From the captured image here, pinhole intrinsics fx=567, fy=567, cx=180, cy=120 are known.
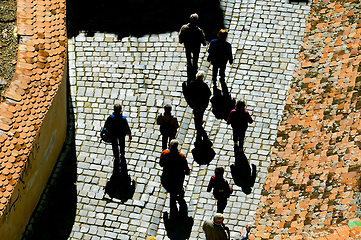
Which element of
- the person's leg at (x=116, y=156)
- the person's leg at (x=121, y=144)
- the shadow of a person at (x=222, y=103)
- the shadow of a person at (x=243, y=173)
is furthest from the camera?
the shadow of a person at (x=222, y=103)

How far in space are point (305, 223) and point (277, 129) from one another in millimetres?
3299

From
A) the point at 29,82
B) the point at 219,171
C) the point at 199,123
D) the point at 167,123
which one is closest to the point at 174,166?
the point at 219,171

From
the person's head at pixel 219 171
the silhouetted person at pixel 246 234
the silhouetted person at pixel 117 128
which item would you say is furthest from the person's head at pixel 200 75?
the silhouetted person at pixel 246 234

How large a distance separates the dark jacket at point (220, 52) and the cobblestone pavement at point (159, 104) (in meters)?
0.79

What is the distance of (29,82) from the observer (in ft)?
38.4

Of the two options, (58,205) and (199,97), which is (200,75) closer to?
(199,97)

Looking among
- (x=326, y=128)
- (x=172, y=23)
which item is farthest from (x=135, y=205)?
(x=172, y=23)

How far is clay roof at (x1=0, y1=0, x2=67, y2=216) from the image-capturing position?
1072 centimetres

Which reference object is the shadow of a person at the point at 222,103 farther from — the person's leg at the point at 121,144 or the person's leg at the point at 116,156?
the person's leg at the point at 116,156

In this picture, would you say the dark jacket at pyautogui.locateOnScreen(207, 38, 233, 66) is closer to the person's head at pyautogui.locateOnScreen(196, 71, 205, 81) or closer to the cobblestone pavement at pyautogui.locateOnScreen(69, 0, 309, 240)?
the person's head at pyautogui.locateOnScreen(196, 71, 205, 81)

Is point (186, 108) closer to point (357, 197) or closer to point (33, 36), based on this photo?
point (33, 36)

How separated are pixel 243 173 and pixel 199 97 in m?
2.62

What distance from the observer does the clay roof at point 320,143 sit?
10961 mm

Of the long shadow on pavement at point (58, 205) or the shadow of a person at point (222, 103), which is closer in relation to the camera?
the long shadow on pavement at point (58, 205)
